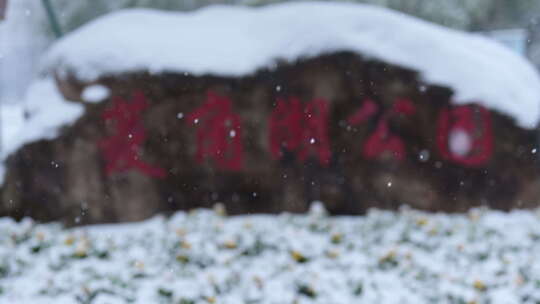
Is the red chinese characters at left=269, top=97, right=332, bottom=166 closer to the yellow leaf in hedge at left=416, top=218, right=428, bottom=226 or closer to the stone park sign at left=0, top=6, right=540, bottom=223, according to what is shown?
the stone park sign at left=0, top=6, right=540, bottom=223

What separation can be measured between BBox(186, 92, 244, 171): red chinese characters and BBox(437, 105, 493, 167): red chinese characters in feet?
4.49

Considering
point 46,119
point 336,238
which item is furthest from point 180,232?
point 46,119

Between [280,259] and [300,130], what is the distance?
3.60 feet

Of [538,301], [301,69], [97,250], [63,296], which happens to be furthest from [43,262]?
[538,301]

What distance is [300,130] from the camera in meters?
4.08

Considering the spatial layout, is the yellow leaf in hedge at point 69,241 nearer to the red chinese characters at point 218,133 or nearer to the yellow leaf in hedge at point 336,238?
the red chinese characters at point 218,133

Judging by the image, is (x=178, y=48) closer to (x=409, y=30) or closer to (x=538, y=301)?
(x=409, y=30)

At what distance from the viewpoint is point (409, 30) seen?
161 inches

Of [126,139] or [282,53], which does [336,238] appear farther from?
[126,139]

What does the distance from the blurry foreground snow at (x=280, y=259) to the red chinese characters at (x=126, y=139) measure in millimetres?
387

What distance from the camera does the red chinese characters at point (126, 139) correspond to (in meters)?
4.11

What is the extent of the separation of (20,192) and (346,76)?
234cm

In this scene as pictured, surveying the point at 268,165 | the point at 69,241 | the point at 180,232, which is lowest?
the point at 69,241

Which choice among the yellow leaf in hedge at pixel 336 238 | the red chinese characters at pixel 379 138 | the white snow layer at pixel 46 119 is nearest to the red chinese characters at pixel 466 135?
the red chinese characters at pixel 379 138
